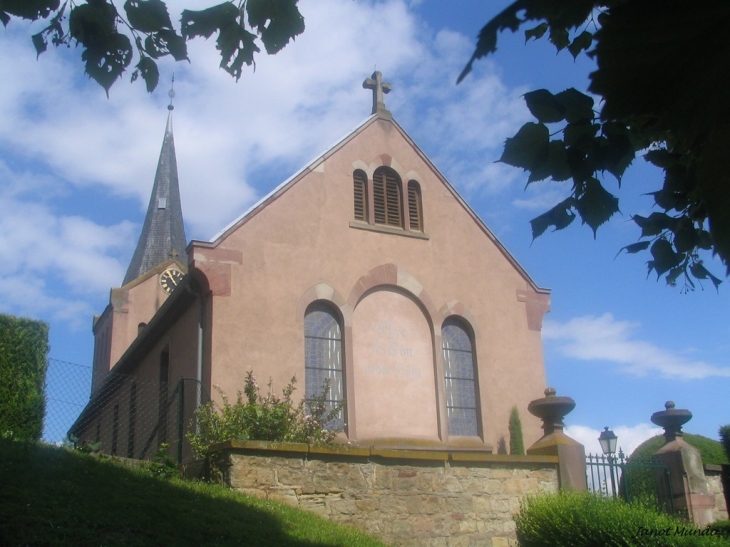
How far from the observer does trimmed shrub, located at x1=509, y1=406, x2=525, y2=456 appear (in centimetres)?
1574

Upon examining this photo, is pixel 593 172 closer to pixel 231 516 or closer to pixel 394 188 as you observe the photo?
pixel 231 516

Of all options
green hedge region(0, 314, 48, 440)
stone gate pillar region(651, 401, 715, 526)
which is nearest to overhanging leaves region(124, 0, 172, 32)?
green hedge region(0, 314, 48, 440)

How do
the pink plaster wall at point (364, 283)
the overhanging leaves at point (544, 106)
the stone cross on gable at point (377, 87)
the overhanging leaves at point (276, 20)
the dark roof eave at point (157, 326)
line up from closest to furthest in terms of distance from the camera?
the overhanging leaves at point (544, 106) → the overhanging leaves at point (276, 20) → the pink plaster wall at point (364, 283) → the dark roof eave at point (157, 326) → the stone cross on gable at point (377, 87)

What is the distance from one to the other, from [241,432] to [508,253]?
9477 millimetres

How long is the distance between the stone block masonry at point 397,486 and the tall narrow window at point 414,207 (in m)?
7.62

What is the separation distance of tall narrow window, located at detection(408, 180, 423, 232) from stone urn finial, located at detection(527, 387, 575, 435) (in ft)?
21.1

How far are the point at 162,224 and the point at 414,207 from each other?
988 inches

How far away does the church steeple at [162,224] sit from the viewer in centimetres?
3825

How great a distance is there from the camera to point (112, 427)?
23203 millimetres

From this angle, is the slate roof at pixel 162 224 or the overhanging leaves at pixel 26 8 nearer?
the overhanging leaves at pixel 26 8

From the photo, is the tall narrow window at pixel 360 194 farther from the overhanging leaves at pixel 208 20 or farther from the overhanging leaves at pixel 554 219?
the overhanging leaves at pixel 554 219

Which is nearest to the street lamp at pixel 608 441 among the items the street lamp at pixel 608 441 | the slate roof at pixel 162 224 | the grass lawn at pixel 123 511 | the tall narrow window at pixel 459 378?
the street lamp at pixel 608 441

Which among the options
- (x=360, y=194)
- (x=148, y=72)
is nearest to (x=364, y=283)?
(x=360, y=194)

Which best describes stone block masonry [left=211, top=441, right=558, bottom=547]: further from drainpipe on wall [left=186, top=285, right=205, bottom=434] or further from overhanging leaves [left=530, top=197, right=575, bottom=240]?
overhanging leaves [left=530, top=197, right=575, bottom=240]
